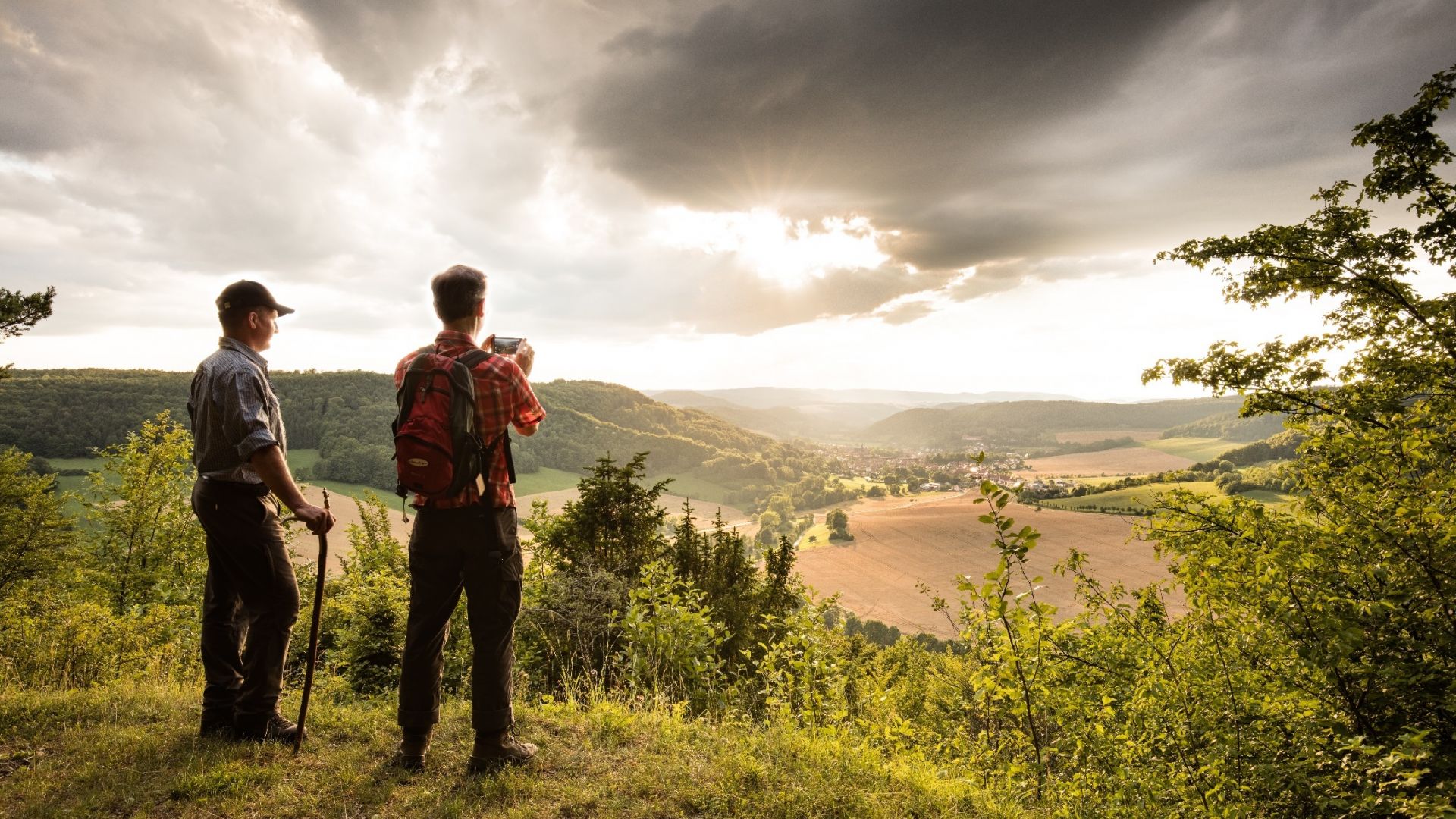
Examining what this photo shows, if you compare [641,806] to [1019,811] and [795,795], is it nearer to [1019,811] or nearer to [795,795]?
[795,795]

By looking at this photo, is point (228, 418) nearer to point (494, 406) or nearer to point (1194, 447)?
point (494, 406)

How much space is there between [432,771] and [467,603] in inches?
39.7

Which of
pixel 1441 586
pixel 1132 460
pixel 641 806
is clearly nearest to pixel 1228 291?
pixel 1441 586

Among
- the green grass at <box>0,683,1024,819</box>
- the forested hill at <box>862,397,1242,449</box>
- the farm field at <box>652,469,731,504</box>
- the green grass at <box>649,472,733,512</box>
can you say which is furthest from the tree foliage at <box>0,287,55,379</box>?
the forested hill at <box>862,397,1242,449</box>

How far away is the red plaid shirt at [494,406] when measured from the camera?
10.7 feet

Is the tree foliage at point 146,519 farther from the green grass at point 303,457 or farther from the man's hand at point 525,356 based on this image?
the green grass at point 303,457

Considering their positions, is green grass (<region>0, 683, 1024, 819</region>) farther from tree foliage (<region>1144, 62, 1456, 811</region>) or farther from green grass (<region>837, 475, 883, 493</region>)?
green grass (<region>837, 475, 883, 493</region>)

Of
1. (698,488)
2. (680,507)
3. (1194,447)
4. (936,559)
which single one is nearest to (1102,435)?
(1194,447)

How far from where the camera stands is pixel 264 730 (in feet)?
11.4

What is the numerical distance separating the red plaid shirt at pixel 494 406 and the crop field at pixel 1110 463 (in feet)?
320

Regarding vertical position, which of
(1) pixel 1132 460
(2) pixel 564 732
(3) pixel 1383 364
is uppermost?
(3) pixel 1383 364

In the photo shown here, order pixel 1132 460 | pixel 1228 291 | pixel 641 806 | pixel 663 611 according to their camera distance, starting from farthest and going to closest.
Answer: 1. pixel 1132 460
2. pixel 1228 291
3. pixel 663 611
4. pixel 641 806

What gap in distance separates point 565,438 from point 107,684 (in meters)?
102

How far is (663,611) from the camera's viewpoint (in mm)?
5531
